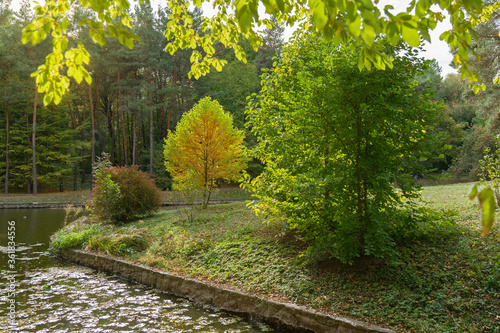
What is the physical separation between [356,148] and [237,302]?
2.87 m

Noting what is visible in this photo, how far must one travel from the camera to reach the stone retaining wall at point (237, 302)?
A: 3883 mm

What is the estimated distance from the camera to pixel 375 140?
465 cm

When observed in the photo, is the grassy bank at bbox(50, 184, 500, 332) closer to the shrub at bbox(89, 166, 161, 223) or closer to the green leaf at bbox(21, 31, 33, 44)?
the green leaf at bbox(21, 31, 33, 44)

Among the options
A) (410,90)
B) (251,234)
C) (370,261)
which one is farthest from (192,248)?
(410,90)

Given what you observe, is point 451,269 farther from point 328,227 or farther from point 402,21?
point 402,21

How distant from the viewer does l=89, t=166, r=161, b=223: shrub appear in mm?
11477

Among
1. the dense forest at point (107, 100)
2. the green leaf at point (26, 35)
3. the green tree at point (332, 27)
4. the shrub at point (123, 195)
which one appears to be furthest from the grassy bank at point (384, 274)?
the dense forest at point (107, 100)

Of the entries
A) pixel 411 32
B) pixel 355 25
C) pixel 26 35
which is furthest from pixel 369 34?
pixel 26 35

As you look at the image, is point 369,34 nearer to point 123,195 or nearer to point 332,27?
point 332,27

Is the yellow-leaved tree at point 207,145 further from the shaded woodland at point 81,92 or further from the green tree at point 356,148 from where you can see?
the shaded woodland at point 81,92

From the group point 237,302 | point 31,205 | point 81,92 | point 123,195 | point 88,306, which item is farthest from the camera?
point 81,92

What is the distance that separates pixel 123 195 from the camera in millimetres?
11844

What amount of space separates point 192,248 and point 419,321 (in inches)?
185

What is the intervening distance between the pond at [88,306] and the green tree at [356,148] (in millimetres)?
1778
